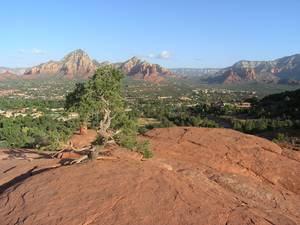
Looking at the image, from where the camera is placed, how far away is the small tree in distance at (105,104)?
1545cm

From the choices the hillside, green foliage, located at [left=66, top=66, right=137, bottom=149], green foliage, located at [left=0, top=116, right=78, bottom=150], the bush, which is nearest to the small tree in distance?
green foliage, located at [left=66, top=66, right=137, bottom=149]

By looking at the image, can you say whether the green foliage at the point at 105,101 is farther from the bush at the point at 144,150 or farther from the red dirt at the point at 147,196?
the red dirt at the point at 147,196

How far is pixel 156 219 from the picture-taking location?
28.6ft

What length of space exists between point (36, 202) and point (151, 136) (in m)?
15.2

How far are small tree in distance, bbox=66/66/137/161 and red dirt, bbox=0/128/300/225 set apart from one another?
132 cm

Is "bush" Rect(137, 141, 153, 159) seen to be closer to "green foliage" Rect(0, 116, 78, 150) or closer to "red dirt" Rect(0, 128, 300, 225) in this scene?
"red dirt" Rect(0, 128, 300, 225)

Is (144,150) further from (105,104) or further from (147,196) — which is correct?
(147,196)

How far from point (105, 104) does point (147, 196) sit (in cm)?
675

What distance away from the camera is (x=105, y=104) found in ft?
52.2

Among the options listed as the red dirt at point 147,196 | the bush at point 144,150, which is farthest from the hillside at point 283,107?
the bush at point 144,150

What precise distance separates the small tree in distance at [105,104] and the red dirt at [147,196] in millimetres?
1322

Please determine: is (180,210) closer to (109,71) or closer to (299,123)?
(109,71)

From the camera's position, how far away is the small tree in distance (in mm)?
15450

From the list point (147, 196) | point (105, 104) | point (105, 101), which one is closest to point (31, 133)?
point (105, 104)
